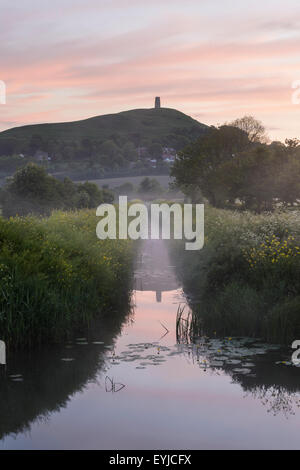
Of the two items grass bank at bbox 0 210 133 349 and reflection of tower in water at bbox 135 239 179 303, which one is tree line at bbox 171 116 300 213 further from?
grass bank at bbox 0 210 133 349

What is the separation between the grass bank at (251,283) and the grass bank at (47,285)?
2980mm

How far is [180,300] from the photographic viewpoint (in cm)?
1972

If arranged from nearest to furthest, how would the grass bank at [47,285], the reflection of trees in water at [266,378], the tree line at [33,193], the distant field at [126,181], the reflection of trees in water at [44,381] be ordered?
the reflection of trees in water at [44,381] → the reflection of trees in water at [266,378] → the grass bank at [47,285] → the tree line at [33,193] → the distant field at [126,181]

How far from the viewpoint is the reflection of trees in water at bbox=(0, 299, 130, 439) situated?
962 cm

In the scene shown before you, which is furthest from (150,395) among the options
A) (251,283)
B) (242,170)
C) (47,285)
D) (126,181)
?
(126,181)

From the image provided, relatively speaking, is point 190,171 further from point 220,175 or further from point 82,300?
point 82,300

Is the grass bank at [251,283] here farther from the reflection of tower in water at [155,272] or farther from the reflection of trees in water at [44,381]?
the reflection of trees in water at [44,381]

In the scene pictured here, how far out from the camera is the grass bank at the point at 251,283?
13844 mm

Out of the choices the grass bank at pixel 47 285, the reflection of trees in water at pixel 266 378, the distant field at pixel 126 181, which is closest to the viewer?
the reflection of trees in water at pixel 266 378

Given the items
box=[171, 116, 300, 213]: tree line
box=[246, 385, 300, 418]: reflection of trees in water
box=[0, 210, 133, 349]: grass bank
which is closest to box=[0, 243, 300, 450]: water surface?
box=[246, 385, 300, 418]: reflection of trees in water

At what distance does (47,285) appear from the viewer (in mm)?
13594

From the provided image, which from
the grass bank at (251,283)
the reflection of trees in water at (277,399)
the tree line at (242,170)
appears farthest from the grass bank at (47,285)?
the tree line at (242,170)

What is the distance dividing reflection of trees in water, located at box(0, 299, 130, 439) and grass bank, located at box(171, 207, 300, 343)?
319 centimetres

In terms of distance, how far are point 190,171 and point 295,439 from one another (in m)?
60.2
